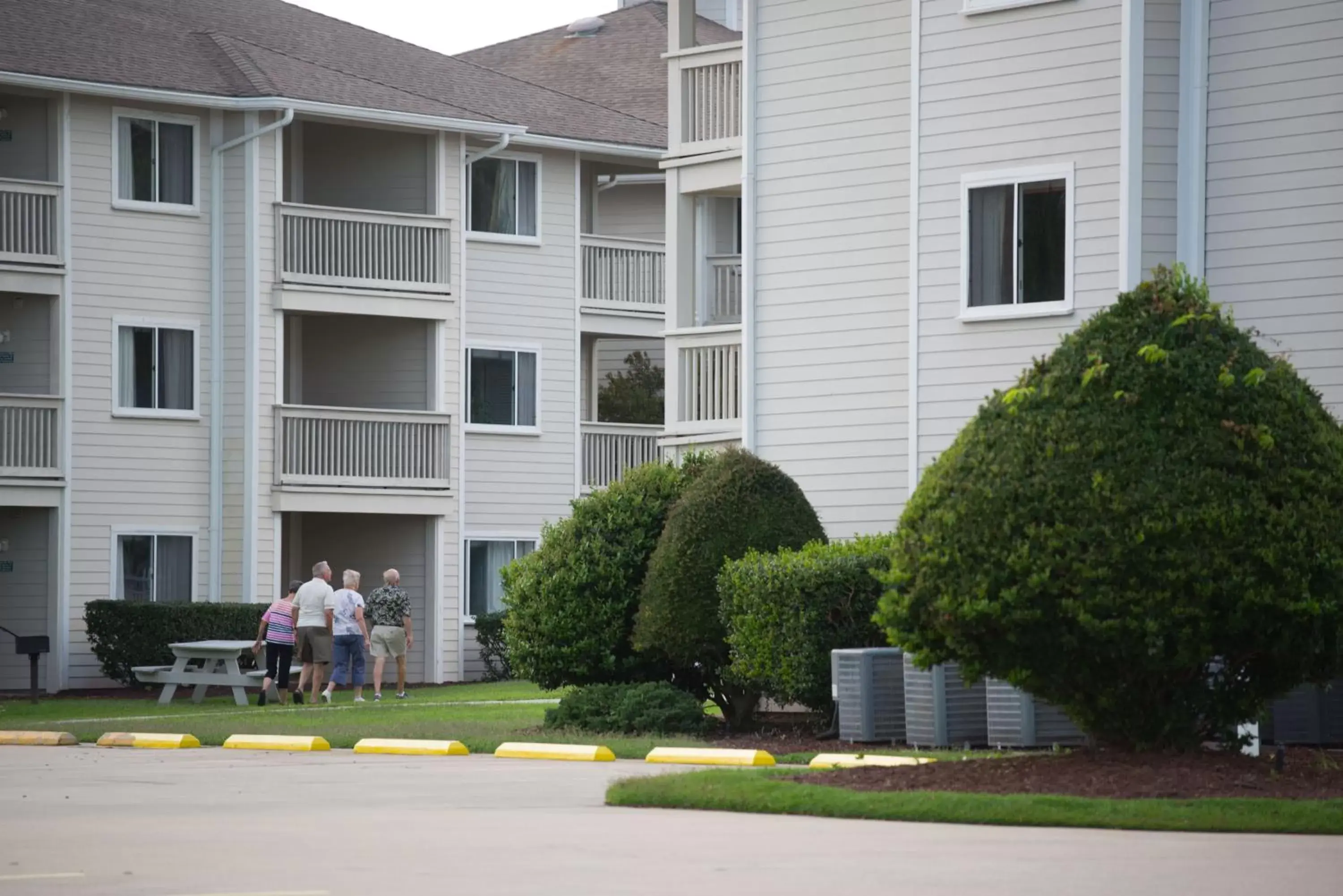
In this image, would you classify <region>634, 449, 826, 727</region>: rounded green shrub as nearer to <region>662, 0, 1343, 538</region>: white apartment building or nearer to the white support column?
<region>662, 0, 1343, 538</region>: white apartment building

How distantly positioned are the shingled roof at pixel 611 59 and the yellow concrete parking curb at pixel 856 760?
88.5 ft

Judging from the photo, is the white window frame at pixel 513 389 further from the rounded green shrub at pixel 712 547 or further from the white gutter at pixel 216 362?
the rounded green shrub at pixel 712 547

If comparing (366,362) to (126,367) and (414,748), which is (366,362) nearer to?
(126,367)

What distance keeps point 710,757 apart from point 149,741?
23.9ft

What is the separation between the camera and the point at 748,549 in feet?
71.5

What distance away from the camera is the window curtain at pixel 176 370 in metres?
38.5

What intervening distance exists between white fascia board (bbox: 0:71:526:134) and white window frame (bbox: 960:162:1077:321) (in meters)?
16.5

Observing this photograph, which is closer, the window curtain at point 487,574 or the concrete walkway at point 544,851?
the concrete walkway at point 544,851

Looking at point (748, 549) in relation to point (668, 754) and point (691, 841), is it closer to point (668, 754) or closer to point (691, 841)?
point (668, 754)

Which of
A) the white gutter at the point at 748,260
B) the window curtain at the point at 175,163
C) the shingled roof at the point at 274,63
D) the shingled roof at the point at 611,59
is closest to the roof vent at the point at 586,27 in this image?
the shingled roof at the point at 611,59

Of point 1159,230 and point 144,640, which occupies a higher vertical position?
point 1159,230

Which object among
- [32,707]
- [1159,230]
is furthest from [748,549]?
[32,707]

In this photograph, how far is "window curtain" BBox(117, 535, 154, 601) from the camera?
38.1 m

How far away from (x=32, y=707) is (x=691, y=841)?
22235mm
